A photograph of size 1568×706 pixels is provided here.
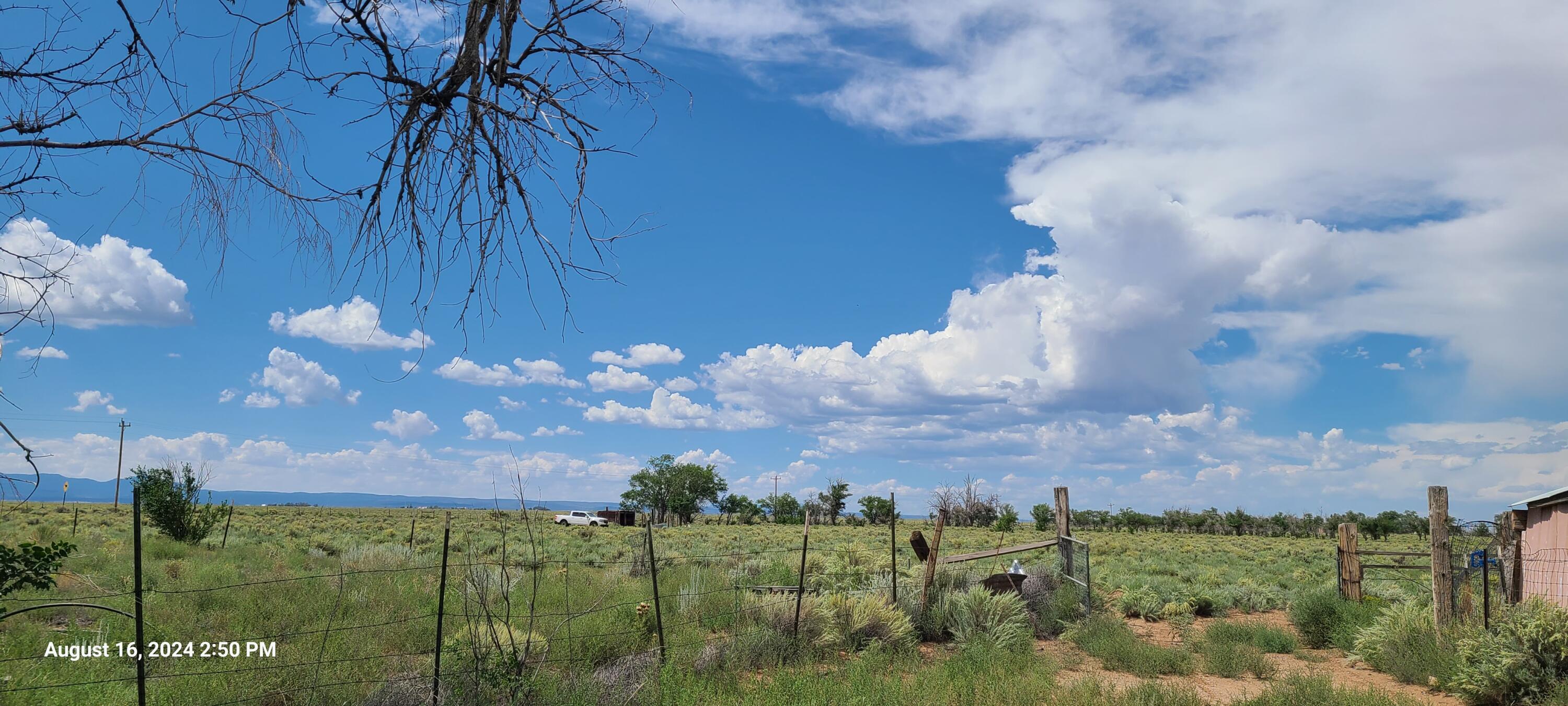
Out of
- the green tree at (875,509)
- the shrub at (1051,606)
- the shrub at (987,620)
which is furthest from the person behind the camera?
the green tree at (875,509)

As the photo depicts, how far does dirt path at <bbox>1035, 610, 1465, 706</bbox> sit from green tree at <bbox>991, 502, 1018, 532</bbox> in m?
38.5

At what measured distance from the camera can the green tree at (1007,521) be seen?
5388 centimetres

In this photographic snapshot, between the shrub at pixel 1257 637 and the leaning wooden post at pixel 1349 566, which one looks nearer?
the shrub at pixel 1257 637

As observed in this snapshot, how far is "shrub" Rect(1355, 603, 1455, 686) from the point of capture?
11047 millimetres

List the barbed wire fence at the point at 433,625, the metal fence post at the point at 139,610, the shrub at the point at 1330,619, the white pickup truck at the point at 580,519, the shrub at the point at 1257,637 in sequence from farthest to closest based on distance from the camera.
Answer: the white pickup truck at the point at 580,519, the shrub at the point at 1330,619, the shrub at the point at 1257,637, the barbed wire fence at the point at 433,625, the metal fence post at the point at 139,610

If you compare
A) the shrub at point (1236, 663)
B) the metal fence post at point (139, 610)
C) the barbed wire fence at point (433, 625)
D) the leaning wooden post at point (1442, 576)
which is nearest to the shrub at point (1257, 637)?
the shrub at point (1236, 663)

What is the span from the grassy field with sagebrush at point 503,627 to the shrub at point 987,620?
1.98 feet

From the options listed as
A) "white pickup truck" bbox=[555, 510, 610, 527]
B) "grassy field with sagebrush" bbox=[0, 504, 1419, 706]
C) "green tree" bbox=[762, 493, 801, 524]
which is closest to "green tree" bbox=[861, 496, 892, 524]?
"green tree" bbox=[762, 493, 801, 524]

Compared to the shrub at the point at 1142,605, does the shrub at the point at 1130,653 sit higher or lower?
higher

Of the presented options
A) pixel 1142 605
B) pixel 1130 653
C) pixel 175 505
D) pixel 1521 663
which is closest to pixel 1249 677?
pixel 1130 653

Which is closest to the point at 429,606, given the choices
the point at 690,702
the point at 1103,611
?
the point at 690,702

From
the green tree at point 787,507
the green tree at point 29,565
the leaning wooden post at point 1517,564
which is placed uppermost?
the green tree at point 29,565

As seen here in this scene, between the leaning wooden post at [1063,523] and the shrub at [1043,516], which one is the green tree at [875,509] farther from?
the leaning wooden post at [1063,523]

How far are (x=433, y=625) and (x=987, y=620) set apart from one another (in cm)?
821
